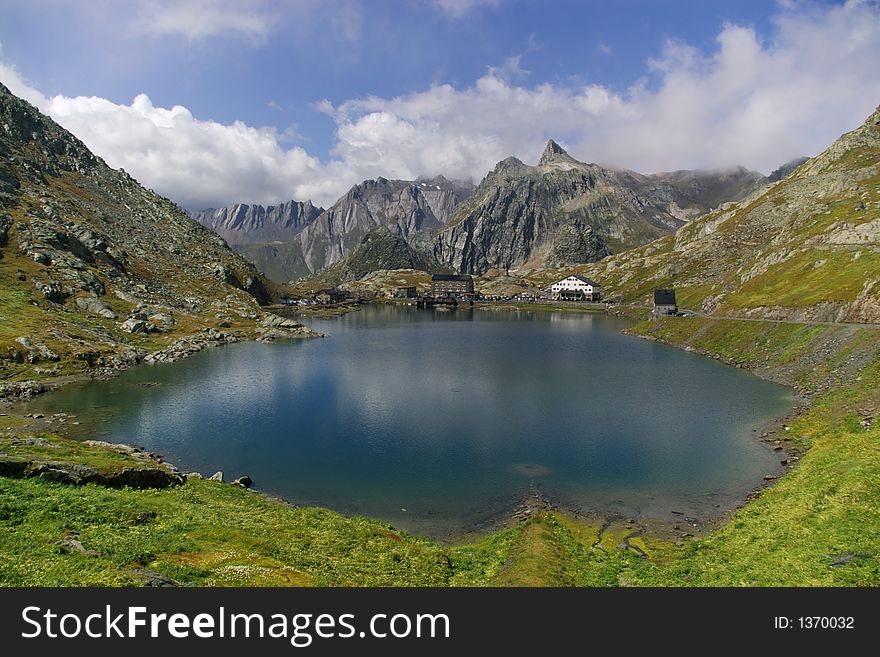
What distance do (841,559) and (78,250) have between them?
7417 inches

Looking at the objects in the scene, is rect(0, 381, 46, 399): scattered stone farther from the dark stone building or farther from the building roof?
the building roof

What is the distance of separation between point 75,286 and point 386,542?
138 metres

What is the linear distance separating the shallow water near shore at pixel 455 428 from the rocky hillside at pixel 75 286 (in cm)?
1328

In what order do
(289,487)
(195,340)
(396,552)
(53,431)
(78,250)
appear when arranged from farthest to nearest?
1. (78,250)
2. (195,340)
3. (53,431)
4. (289,487)
5. (396,552)

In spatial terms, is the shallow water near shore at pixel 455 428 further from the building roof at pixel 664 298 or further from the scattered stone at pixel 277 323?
the building roof at pixel 664 298

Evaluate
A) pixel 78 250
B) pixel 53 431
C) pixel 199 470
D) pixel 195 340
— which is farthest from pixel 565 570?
pixel 78 250

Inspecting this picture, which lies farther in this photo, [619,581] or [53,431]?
[53,431]

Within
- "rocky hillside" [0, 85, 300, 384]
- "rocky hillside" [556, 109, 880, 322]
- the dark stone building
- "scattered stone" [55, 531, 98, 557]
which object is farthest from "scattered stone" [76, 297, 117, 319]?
the dark stone building

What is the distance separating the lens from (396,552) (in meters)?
27.8

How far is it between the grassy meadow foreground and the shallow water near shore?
5392 millimetres

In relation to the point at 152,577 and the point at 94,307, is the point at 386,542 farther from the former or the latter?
the point at 94,307

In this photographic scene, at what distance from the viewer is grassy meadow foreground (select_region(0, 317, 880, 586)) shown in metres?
18.9

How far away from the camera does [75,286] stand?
127750mm
